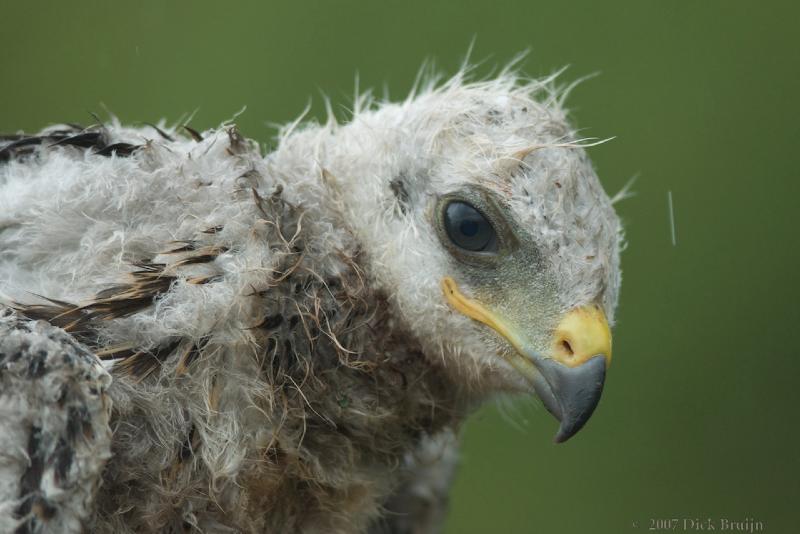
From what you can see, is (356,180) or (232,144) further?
(356,180)

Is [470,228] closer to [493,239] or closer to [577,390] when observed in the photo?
[493,239]

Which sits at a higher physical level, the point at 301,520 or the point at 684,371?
the point at 684,371

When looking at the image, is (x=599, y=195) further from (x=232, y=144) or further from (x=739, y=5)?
(x=739, y=5)

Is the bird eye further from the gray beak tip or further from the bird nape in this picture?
the gray beak tip

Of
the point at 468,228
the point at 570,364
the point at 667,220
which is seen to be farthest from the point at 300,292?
the point at 667,220

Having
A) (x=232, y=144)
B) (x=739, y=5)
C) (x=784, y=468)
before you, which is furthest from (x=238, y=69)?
(x=784, y=468)

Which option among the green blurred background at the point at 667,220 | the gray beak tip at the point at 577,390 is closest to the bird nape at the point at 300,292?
the gray beak tip at the point at 577,390
